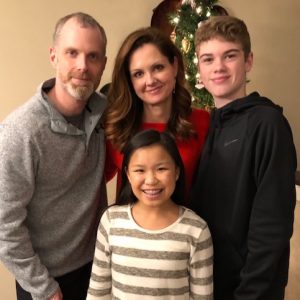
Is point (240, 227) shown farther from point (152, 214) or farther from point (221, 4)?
point (221, 4)

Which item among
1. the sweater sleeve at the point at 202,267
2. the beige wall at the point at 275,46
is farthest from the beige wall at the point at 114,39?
the sweater sleeve at the point at 202,267

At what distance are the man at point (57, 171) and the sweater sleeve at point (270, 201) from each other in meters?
0.67

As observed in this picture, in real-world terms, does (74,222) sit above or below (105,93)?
below

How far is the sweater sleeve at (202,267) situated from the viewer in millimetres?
1221

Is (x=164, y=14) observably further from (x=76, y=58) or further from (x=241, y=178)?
(x=241, y=178)

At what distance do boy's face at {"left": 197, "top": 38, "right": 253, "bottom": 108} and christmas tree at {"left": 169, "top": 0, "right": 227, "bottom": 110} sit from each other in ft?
3.97

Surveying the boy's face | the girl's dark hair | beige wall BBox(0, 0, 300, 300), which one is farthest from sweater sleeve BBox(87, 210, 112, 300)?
beige wall BBox(0, 0, 300, 300)

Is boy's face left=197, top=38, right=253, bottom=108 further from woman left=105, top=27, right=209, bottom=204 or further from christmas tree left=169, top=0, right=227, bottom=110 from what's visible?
christmas tree left=169, top=0, right=227, bottom=110

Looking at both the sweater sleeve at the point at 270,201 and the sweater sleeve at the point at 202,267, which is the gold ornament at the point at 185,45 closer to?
the sweater sleeve at the point at 270,201

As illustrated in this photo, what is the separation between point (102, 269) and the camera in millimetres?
1314

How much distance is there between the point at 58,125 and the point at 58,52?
31 cm

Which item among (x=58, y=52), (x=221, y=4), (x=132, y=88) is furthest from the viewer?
(x=221, y=4)

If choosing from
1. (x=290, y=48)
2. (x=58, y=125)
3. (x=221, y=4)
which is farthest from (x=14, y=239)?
(x=290, y=48)

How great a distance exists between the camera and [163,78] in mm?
1507
